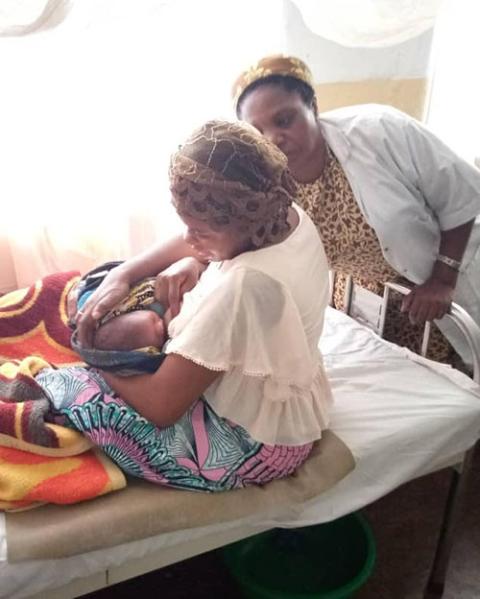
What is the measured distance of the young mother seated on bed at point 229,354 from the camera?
0.87 m

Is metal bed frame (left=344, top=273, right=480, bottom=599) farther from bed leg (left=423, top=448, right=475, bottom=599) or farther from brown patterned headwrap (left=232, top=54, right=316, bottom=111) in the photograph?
brown patterned headwrap (left=232, top=54, right=316, bottom=111)

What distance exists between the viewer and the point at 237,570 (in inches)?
49.8

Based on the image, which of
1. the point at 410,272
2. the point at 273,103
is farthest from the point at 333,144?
the point at 410,272

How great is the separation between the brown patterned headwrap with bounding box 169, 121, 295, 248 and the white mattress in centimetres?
49

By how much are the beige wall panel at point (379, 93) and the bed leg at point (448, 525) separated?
3.88 ft

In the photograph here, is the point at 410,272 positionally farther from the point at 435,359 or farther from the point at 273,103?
the point at 273,103

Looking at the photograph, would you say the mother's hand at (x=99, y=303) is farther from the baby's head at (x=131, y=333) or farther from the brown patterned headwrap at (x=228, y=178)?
the brown patterned headwrap at (x=228, y=178)

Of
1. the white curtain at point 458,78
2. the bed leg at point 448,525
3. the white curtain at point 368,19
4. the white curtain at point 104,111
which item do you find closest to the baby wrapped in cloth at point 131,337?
the white curtain at point 104,111

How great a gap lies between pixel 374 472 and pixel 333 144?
2.58ft

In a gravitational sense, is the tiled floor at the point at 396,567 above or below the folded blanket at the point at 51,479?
below

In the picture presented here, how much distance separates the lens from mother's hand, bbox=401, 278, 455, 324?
1.29 meters

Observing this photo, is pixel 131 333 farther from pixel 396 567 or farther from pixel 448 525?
pixel 396 567

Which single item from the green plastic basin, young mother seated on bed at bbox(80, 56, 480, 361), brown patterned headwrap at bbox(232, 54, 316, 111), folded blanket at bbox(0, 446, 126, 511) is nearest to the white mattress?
folded blanket at bbox(0, 446, 126, 511)

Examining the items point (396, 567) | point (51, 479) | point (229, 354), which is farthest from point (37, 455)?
point (396, 567)
